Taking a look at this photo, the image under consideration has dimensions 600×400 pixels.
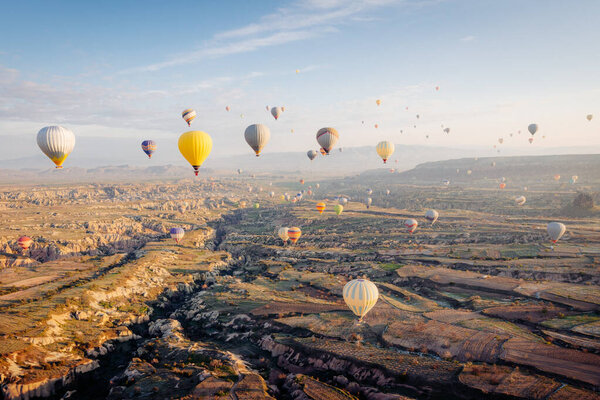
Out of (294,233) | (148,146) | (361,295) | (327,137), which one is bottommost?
(294,233)

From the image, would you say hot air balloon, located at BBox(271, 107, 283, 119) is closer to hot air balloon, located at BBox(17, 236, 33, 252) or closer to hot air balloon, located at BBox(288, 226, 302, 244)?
hot air balloon, located at BBox(288, 226, 302, 244)

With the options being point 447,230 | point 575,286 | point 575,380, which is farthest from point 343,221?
point 575,380

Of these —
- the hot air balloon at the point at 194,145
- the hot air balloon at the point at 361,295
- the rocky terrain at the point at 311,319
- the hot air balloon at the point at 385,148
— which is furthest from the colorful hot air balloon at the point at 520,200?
the hot air balloon at the point at 194,145

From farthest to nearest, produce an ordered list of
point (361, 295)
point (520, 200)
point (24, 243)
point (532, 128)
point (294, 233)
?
point (520, 200)
point (532, 128)
point (294, 233)
point (24, 243)
point (361, 295)

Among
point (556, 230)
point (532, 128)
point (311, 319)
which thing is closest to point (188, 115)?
point (311, 319)

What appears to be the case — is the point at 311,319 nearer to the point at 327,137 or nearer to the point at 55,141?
the point at 327,137

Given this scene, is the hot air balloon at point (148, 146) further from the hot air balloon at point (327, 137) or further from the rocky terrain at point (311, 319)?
the hot air balloon at point (327, 137)

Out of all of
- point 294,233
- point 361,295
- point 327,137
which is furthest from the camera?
point 294,233
